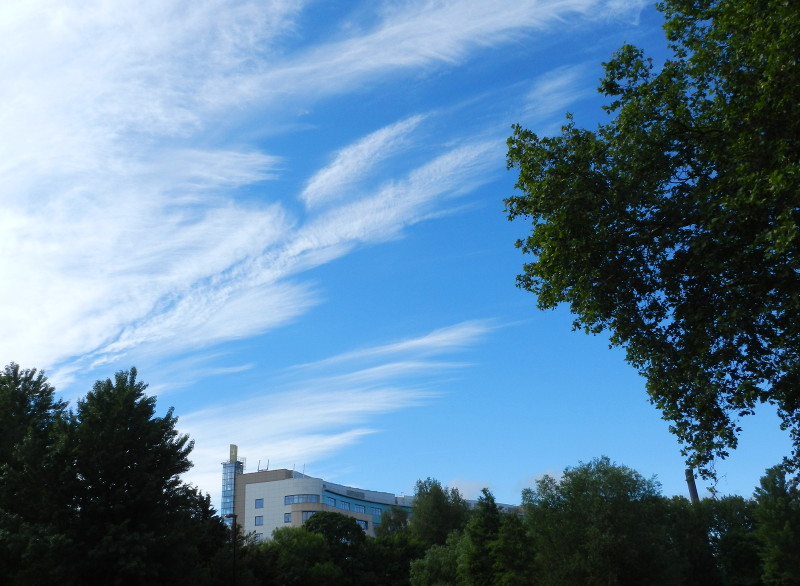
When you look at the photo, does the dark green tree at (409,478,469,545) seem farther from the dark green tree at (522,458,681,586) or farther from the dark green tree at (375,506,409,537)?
the dark green tree at (522,458,681,586)

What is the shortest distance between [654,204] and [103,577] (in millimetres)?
27043

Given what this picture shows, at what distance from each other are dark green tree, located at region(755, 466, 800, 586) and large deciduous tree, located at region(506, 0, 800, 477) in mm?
51997

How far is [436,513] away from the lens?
87.5 m

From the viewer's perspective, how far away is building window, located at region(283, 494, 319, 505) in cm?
12494

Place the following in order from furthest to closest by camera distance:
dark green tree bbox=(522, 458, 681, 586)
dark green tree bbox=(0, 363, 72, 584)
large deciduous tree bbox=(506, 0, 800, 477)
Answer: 1. dark green tree bbox=(522, 458, 681, 586)
2. dark green tree bbox=(0, 363, 72, 584)
3. large deciduous tree bbox=(506, 0, 800, 477)

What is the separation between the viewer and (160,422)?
→ 34.7 m

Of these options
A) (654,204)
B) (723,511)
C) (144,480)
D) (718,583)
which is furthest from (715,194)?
(723,511)

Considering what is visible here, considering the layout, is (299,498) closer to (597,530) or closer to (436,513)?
(436,513)

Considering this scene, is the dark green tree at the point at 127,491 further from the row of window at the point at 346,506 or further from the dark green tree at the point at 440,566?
the row of window at the point at 346,506

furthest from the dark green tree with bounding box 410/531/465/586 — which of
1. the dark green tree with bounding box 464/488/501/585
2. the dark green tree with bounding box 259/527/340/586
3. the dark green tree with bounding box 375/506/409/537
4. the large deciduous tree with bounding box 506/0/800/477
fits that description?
the large deciduous tree with bounding box 506/0/800/477

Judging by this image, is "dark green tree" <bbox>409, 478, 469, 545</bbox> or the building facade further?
the building facade

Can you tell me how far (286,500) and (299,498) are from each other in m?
2.78

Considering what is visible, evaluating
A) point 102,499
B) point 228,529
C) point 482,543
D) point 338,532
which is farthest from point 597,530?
point 338,532

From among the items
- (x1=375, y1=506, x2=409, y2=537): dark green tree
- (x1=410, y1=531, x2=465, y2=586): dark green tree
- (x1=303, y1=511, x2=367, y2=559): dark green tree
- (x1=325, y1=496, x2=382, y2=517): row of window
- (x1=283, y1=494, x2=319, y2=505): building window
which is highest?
(x1=283, y1=494, x2=319, y2=505): building window
